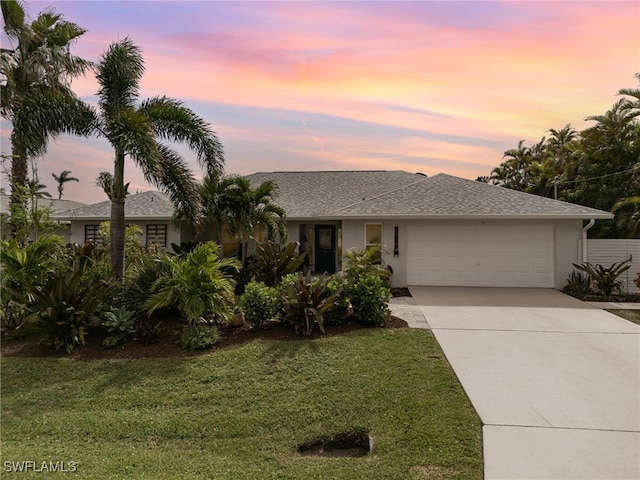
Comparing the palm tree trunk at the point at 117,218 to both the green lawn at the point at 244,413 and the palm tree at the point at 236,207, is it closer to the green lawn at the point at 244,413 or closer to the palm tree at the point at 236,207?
the green lawn at the point at 244,413

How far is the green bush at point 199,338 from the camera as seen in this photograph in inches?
265

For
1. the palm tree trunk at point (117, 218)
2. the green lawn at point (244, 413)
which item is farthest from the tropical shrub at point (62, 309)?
the palm tree trunk at point (117, 218)

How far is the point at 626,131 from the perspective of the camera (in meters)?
20.8

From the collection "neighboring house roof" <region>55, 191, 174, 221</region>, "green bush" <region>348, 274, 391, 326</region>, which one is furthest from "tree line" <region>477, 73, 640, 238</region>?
"neighboring house roof" <region>55, 191, 174, 221</region>

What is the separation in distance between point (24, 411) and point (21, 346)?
9.04 ft

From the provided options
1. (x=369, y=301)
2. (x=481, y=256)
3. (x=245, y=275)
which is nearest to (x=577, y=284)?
(x=481, y=256)

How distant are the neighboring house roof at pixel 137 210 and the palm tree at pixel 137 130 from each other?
499 centimetres

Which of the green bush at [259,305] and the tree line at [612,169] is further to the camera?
the tree line at [612,169]

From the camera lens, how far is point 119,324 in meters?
7.10

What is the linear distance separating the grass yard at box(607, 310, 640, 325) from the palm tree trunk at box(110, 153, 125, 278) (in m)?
11.5

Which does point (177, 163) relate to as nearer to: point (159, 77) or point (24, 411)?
point (159, 77)

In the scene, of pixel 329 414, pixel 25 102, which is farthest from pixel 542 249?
pixel 25 102

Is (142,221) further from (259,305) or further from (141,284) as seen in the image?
(259,305)

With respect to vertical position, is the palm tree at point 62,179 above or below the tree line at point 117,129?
above
